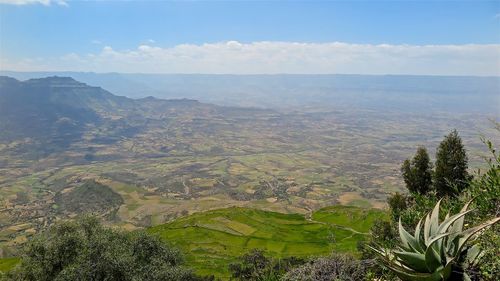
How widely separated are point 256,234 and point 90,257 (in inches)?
2959

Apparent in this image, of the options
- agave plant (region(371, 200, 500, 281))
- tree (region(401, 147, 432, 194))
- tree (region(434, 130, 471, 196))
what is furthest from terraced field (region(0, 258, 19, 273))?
agave plant (region(371, 200, 500, 281))

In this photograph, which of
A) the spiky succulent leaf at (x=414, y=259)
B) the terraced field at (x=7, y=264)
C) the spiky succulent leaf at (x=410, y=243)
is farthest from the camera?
the terraced field at (x=7, y=264)

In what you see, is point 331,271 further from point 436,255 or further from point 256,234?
point 256,234

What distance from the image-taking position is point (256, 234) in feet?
343

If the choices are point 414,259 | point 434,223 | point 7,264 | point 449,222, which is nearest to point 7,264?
point 7,264

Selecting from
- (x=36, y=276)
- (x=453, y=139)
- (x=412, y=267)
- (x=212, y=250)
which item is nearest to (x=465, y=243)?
(x=412, y=267)

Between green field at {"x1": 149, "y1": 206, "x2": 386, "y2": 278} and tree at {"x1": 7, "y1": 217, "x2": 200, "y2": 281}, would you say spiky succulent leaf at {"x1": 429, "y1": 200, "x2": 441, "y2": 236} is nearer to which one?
tree at {"x1": 7, "y1": 217, "x2": 200, "y2": 281}

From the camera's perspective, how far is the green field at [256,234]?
277ft

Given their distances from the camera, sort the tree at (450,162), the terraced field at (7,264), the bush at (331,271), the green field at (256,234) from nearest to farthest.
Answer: the bush at (331,271), the tree at (450,162), the terraced field at (7,264), the green field at (256,234)

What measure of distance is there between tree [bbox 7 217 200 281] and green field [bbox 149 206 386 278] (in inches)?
1320

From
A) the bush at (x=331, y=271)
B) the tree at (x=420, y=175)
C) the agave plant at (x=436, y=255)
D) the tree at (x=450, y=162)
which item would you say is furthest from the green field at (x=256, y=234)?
the agave plant at (x=436, y=255)

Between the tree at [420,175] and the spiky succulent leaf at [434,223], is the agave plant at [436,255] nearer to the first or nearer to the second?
the spiky succulent leaf at [434,223]

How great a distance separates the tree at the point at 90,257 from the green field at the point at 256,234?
33537mm

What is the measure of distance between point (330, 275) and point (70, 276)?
25.1 metres
